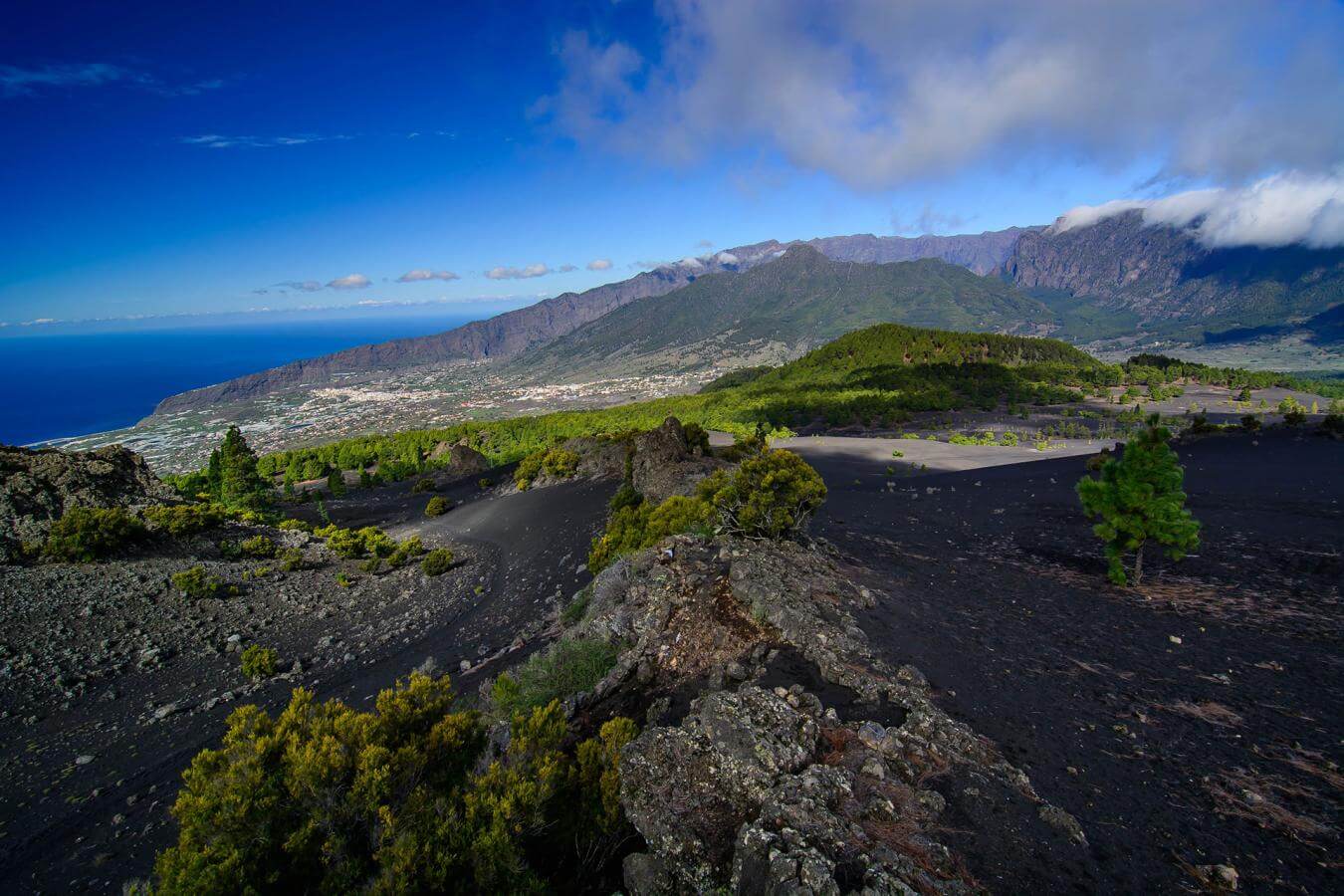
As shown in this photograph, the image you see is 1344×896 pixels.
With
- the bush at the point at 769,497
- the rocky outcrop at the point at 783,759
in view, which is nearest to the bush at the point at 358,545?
the bush at the point at 769,497

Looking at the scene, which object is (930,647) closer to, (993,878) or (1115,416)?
(993,878)

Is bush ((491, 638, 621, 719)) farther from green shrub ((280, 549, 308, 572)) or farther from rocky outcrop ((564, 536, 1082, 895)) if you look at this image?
green shrub ((280, 549, 308, 572))

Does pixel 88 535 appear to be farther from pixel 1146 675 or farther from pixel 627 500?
pixel 1146 675

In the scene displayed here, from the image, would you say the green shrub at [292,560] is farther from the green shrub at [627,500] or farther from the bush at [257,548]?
the green shrub at [627,500]

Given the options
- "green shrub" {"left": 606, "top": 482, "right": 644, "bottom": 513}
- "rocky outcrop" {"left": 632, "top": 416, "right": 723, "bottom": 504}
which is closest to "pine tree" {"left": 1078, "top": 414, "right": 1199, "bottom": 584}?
"rocky outcrop" {"left": 632, "top": 416, "right": 723, "bottom": 504}

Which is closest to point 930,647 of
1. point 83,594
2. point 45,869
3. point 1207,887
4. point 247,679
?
point 1207,887

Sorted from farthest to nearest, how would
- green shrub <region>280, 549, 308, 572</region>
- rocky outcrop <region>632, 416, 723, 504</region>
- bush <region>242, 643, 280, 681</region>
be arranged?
rocky outcrop <region>632, 416, 723, 504</region> < green shrub <region>280, 549, 308, 572</region> < bush <region>242, 643, 280, 681</region>

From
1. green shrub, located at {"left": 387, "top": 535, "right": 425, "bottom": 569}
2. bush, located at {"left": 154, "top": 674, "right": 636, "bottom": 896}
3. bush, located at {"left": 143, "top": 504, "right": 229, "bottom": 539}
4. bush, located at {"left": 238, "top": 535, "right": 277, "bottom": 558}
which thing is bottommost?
green shrub, located at {"left": 387, "top": 535, "right": 425, "bottom": 569}

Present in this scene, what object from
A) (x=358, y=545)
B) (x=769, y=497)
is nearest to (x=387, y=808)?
(x=769, y=497)
